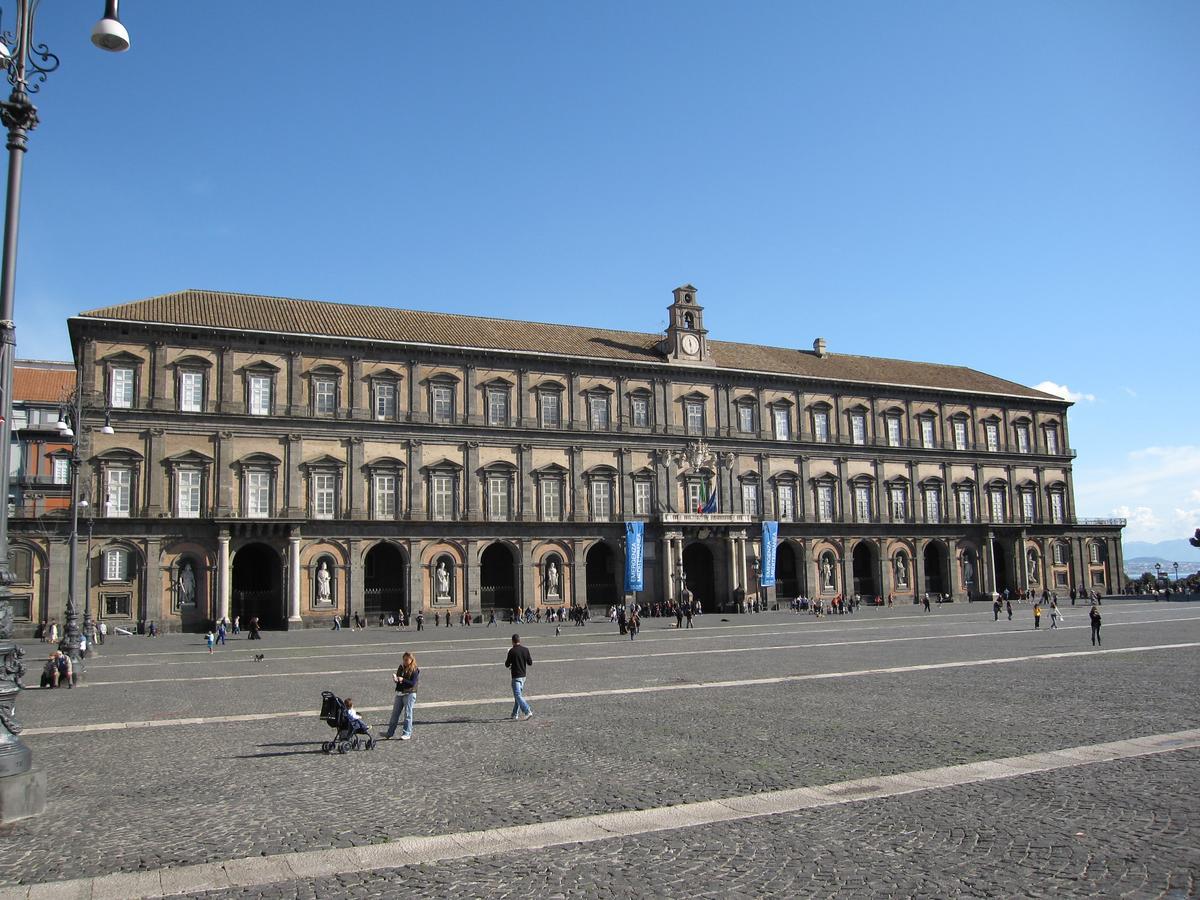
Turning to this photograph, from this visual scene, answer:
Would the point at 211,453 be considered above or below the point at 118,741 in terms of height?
above

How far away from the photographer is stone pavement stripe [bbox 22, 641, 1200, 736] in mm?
15375

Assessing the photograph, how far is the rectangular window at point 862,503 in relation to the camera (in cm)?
6294

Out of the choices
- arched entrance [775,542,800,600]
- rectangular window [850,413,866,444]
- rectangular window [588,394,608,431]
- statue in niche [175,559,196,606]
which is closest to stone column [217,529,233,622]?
statue in niche [175,559,196,606]

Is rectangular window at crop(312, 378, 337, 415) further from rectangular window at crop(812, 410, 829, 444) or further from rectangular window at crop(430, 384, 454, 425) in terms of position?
rectangular window at crop(812, 410, 829, 444)

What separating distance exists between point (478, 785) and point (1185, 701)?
478 inches

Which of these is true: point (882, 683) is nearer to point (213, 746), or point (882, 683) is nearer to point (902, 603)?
Answer: point (213, 746)

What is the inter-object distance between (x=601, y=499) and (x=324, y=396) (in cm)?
1673

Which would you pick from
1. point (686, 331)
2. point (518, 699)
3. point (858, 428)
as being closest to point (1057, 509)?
point (858, 428)

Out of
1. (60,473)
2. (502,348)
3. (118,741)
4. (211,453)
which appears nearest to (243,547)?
(211,453)

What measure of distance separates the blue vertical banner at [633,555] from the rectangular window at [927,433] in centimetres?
2466

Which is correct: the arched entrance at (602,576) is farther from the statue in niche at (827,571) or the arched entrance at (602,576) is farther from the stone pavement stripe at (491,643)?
the statue in niche at (827,571)

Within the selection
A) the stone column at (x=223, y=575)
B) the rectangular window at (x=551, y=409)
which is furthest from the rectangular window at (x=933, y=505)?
the stone column at (x=223, y=575)

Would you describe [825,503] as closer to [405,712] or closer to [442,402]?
[442,402]

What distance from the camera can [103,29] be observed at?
8.95 meters
